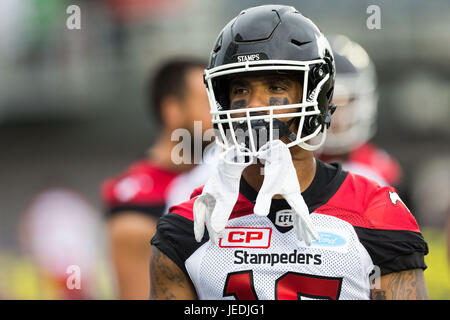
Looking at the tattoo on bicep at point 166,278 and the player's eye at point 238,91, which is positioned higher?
the player's eye at point 238,91

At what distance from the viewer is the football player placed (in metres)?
2.55

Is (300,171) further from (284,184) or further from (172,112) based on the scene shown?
(172,112)

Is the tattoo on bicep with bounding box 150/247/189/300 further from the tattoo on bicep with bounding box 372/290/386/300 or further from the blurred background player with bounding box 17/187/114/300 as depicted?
the blurred background player with bounding box 17/187/114/300

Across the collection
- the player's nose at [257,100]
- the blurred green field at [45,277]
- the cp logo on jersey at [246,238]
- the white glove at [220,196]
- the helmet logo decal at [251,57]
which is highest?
the helmet logo decal at [251,57]

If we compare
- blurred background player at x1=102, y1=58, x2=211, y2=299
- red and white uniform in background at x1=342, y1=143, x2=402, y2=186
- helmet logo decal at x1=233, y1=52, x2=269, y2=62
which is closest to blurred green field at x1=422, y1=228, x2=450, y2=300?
red and white uniform in background at x1=342, y1=143, x2=402, y2=186

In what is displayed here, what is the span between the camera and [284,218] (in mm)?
2662

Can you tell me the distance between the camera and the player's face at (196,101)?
5391 millimetres

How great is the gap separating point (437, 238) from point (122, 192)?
323 cm

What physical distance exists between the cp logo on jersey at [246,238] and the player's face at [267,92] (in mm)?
409

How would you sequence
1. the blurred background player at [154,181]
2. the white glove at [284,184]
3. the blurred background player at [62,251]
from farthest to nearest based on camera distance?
the blurred background player at [62,251]
the blurred background player at [154,181]
the white glove at [284,184]

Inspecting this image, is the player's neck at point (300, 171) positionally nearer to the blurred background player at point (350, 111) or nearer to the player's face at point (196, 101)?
the blurred background player at point (350, 111)

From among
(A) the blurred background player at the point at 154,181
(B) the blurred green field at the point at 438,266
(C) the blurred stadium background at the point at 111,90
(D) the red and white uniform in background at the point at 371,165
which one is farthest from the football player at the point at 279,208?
(C) the blurred stadium background at the point at 111,90
